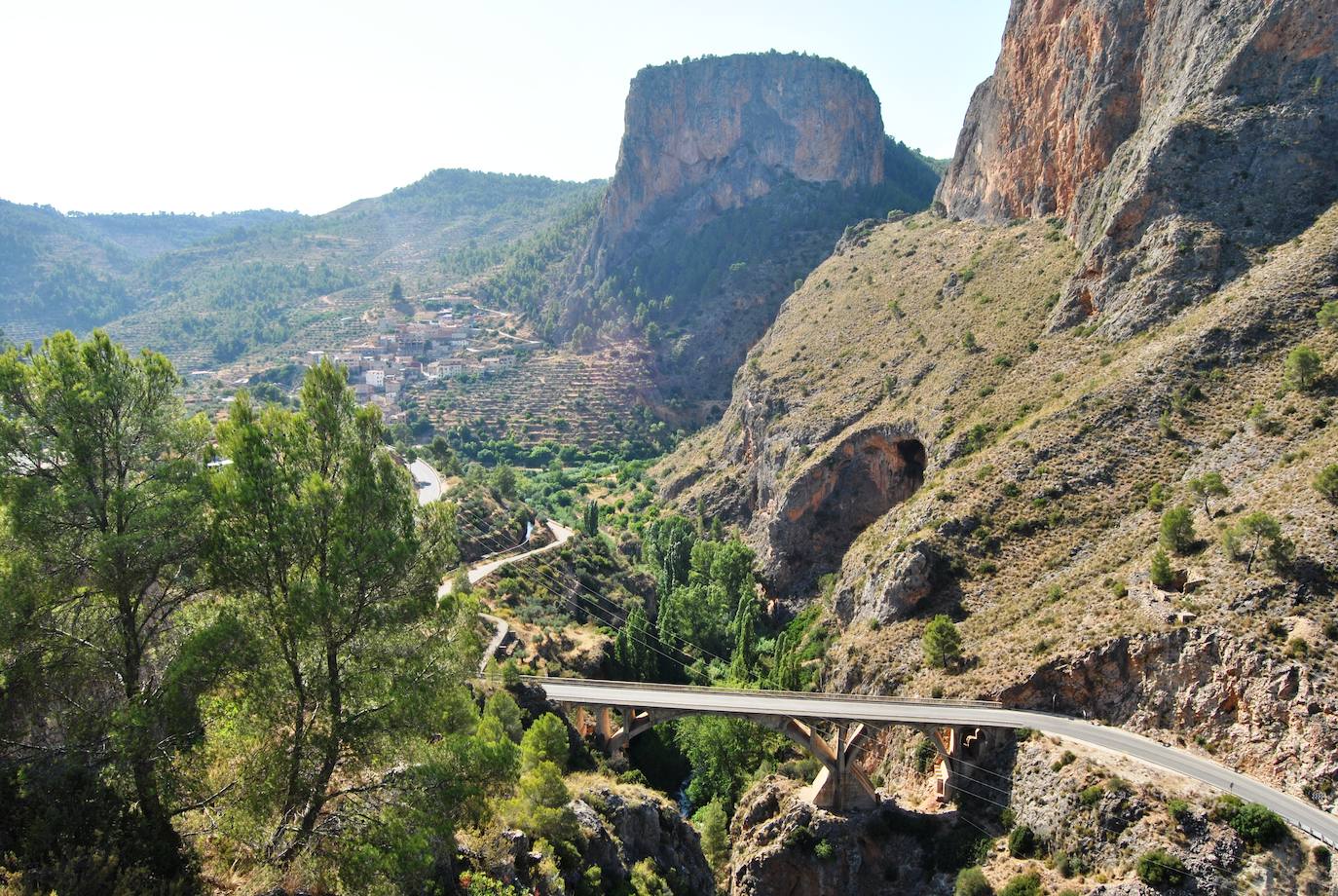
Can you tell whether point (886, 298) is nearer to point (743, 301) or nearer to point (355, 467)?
point (743, 301)

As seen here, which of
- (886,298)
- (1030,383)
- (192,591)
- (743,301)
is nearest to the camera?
(192,591)

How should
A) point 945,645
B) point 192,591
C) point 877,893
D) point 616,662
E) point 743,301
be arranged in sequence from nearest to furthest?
1. point 192,591
2. point 877,893
3. point 945,645
4. point 616,662
5. point 743,301

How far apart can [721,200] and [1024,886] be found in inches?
5481

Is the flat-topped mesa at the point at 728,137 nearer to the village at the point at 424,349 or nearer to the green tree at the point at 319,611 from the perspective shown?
the village at the point at 424,349

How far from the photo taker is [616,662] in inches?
2025

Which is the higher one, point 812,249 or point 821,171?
point 821,171

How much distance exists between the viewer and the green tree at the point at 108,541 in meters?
15.2

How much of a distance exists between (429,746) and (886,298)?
74.3 metres

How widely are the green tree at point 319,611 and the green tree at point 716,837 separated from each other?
25175 mm

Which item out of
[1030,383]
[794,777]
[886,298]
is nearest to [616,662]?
[794,777]

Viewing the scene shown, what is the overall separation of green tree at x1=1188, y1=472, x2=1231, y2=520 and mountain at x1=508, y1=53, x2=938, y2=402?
94.5 meters

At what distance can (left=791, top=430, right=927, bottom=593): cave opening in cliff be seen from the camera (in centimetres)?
6228

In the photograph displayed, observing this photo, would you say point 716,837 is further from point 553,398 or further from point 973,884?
point 553,398

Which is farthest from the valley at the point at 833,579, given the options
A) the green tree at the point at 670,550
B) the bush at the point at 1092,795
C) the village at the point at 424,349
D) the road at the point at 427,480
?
the village at the point at 424,349
